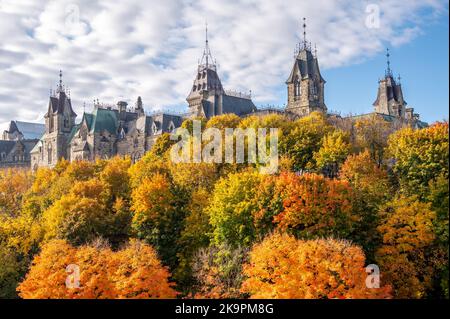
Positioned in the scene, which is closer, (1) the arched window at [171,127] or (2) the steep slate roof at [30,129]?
(1) the arched window at [171,127]

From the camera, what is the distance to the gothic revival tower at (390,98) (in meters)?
97.4

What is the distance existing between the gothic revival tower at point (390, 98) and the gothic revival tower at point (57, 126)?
5106cm

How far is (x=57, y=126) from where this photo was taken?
336 ft

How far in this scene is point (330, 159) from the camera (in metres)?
52.6

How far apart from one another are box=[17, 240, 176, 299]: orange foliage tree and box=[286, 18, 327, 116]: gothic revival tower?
46737 millimetres

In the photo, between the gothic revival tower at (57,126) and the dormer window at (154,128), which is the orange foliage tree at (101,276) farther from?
the gothic revival tower at (57,126)

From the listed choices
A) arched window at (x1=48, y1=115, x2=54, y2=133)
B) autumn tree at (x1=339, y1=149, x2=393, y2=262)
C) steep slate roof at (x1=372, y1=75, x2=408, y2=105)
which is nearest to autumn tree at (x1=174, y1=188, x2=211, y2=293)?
autumn tree at (x1=339, y1=149, x2=393, y2=262)

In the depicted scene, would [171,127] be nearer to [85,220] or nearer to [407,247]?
[85,220]

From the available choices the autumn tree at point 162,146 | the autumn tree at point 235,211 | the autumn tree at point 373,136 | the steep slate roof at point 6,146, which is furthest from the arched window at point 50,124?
the autumn tree at point 235,211

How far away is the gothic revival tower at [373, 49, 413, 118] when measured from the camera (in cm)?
9744

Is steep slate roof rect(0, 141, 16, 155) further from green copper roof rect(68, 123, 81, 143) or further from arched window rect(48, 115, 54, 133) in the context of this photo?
green copper roof rect(68, 123, 81, 143)

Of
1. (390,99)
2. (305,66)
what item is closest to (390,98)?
(390,99)
